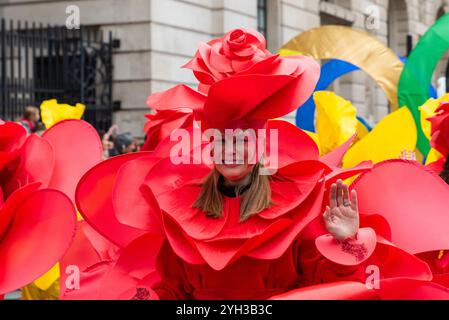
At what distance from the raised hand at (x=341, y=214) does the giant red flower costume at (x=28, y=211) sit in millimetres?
865

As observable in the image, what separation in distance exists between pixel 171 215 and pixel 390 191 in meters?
0.78

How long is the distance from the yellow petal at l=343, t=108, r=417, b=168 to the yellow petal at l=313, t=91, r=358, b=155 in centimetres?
13

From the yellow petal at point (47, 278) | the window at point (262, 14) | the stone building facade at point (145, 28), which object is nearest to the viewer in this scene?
the yellow petal at point (47, 278)

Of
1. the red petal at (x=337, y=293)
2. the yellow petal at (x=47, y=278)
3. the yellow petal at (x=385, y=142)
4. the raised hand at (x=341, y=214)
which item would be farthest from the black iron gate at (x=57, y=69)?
the red petal at (x=337, y=293)

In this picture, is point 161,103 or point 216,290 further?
point 161,103

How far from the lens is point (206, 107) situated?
Answer: 3352 millimetres

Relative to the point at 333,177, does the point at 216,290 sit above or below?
below

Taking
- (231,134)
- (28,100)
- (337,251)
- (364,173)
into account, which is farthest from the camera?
(28,100)

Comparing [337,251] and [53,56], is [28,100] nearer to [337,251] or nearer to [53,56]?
[53,56]

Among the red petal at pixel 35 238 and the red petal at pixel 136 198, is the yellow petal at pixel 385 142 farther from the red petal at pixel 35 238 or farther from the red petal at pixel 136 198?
the red petal at pixel 35 238

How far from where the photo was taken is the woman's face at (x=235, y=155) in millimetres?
3385

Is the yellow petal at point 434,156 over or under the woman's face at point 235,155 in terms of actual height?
under

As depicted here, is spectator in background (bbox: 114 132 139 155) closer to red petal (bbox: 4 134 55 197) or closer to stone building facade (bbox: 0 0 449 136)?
stone building facade (bbox: 0 0 449 136)

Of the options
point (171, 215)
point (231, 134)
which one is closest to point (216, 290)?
point (171, 215)
